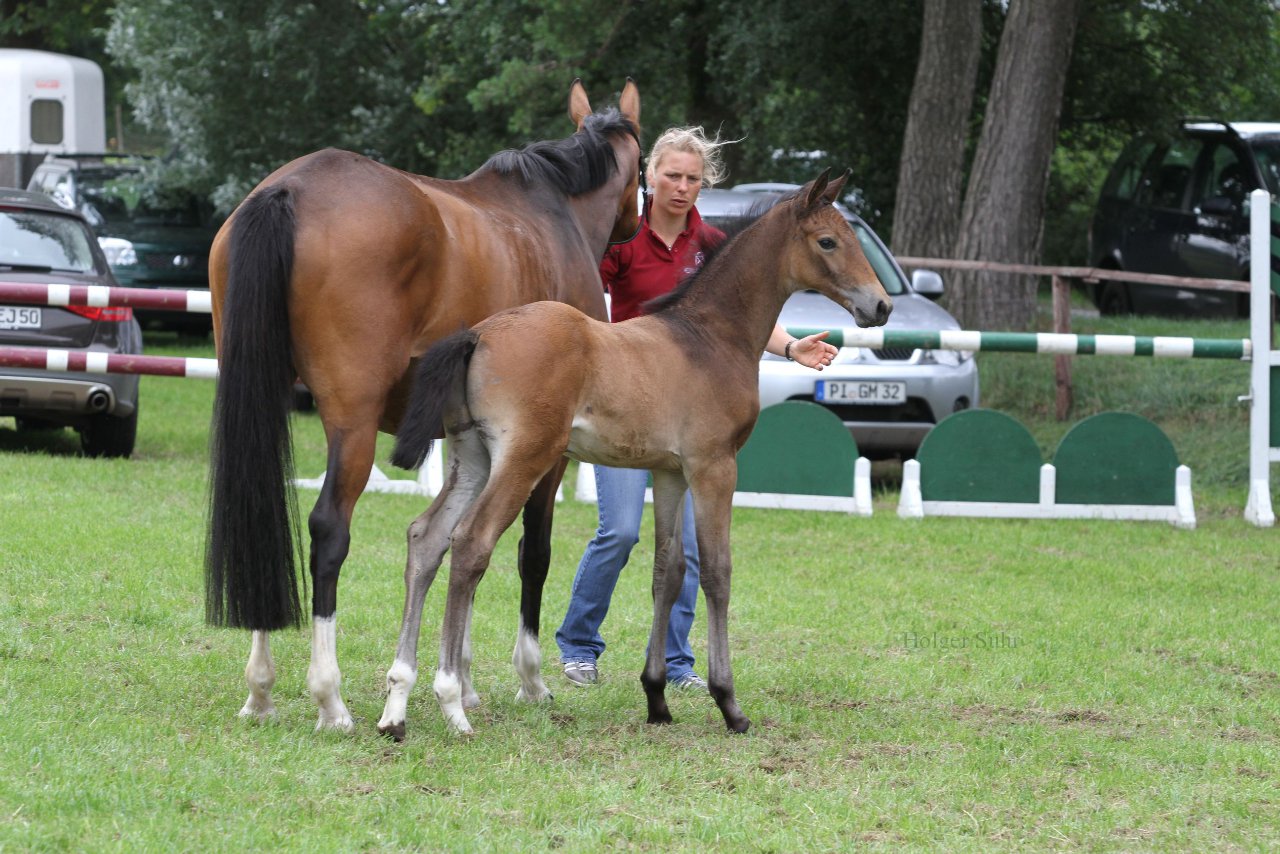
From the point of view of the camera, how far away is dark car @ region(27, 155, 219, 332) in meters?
20.5

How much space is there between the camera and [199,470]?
1092 centimetres

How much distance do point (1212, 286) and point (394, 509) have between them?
727 centimetres

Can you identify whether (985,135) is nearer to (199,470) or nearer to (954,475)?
(954,475)

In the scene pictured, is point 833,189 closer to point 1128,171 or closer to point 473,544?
point 473,544

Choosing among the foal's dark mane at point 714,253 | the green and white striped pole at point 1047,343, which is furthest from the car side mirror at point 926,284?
the foal's dark mane at point 714,253

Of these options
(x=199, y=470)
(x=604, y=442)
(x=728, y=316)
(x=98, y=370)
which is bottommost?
(x=199, y=470)

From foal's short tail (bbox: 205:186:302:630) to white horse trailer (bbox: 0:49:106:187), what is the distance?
66.9ft

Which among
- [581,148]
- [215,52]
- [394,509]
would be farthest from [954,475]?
[215,52]

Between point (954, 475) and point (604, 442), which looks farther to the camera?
point (954, 475)

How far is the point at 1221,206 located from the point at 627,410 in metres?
13.3

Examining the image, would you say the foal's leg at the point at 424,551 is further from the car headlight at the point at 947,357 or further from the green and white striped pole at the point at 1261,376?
the green and white striped pole at the point at 1261,376

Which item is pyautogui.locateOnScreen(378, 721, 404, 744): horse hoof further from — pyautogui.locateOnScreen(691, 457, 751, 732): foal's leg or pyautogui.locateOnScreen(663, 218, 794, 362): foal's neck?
pyautogui.locateOnScreen(663, 218, 794, 362): foal's neck

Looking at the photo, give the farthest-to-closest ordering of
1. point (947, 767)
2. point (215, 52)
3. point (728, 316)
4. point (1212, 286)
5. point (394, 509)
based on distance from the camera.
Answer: point (215, 52) < point (1212, 286) < point (394, 509) < point (728, 316) < point (947, 767)

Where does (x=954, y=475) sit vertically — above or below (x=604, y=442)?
below
